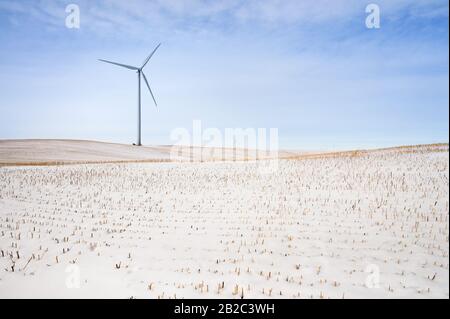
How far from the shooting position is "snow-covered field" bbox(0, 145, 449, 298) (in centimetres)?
560

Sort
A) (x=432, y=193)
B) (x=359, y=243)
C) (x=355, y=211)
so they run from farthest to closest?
(x=432, y=193), (x=355, y=211), (x=359, y=243)

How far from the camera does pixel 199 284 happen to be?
223 inches

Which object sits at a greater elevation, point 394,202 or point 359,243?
point 394,202

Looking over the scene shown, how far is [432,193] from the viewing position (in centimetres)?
1194

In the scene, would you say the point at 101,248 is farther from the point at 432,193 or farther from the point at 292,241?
the point at 432,193

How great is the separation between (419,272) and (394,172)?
46.1 feet

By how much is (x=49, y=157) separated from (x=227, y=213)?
40979mm

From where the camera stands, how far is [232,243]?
309 inches

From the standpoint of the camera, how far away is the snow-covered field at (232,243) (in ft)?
18.4
